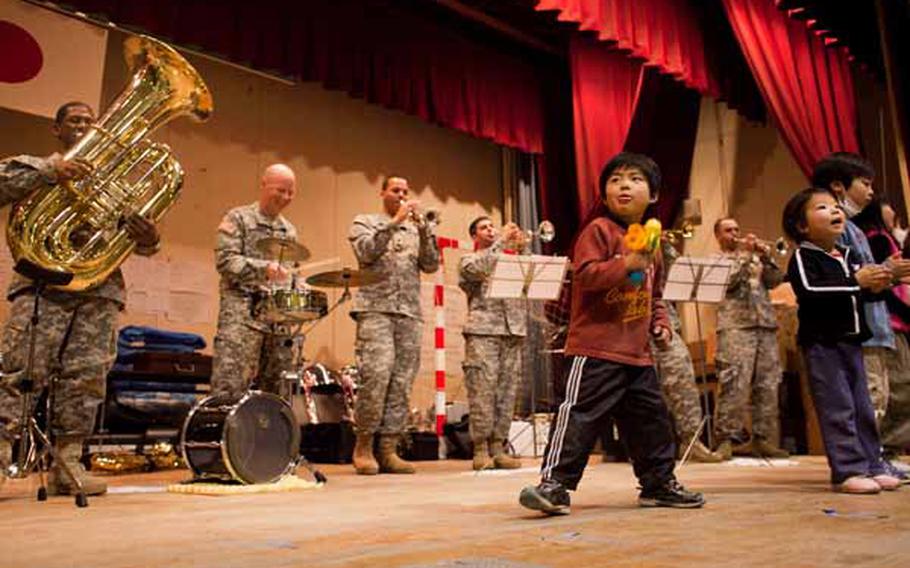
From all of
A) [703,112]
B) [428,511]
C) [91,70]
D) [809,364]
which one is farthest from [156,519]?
[703,112]

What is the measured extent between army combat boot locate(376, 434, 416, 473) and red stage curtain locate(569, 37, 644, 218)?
100 inches

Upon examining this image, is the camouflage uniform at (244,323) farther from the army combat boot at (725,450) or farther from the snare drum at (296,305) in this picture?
the army combat boot at (725,450)

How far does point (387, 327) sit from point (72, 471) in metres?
1.97

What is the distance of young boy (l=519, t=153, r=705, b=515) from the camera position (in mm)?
2426

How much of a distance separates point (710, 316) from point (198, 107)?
5.89 m

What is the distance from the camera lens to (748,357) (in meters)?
5.59

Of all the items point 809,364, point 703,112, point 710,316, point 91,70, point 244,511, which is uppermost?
point 703,112

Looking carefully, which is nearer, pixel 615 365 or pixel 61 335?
pixel 615 365

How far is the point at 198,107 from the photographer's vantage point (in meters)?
3.83

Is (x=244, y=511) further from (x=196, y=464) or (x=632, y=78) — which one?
(x=632, y=78)

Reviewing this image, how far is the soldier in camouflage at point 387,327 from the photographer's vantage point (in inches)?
186

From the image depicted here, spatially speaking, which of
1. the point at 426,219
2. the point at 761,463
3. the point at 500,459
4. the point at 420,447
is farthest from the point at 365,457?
the point at 761,463

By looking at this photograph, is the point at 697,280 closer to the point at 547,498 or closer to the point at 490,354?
the point at 490,354

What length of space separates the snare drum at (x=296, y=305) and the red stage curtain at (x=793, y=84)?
404cm
